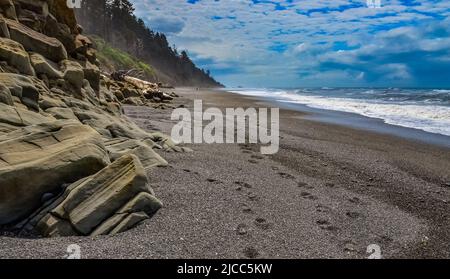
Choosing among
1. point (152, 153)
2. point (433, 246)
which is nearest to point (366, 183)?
point (433, 246)

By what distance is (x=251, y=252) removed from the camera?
4883 millimetres

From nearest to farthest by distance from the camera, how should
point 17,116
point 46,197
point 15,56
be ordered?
point 46,197 → point 17,116 → point 15,56

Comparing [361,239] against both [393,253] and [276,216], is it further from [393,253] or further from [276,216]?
[276,216]

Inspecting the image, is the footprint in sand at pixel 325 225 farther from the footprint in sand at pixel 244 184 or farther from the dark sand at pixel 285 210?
the footprint in sand at pixel 244 184

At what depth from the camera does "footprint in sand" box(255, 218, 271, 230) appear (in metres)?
5.68

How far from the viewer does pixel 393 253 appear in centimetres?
518

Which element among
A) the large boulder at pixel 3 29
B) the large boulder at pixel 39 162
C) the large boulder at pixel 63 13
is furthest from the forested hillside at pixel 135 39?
the large boulder at pixel 39 162

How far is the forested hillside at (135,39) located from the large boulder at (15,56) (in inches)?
2933

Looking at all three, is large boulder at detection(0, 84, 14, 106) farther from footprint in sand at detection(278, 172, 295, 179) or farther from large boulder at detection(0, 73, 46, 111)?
footprint in sand at detection(278, 172, 295, 179)

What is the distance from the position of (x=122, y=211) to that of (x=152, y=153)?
3.18 meters

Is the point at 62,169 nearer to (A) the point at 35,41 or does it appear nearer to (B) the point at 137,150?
(B) the point at 137,150

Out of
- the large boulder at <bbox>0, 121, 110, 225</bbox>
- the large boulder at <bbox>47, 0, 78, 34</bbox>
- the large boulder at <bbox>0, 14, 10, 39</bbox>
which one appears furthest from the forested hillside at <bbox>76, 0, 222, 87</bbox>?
the large boulder at <bbox>0, 121, 110, 225</bbox>

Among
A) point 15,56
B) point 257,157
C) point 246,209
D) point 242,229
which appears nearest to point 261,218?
point 246,209

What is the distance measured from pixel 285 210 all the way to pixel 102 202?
10.6 feet
